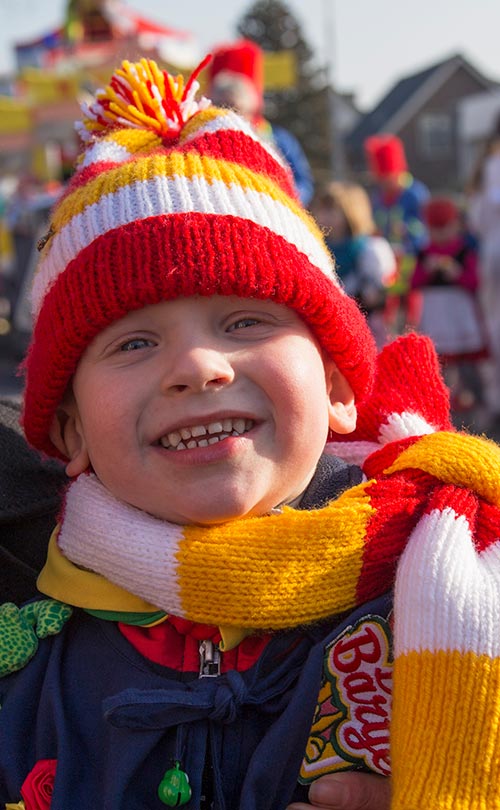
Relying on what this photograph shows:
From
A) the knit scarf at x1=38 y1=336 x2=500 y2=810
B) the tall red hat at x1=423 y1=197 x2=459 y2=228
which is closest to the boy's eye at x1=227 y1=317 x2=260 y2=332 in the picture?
the knit scarf at x1=38 y1=336 x2=500 y2=810

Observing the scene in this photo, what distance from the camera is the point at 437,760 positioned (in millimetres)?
1128

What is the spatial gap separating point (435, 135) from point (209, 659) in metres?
44.0

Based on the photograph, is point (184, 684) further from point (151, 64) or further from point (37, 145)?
point (37, 145)

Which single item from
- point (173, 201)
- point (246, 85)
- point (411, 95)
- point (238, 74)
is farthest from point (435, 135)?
point (173, 201)

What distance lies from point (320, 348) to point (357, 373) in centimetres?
8

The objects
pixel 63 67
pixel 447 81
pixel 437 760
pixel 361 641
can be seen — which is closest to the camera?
pixel 437 760

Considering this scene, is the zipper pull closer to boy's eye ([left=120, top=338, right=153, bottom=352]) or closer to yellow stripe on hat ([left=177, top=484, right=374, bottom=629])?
yellow stripe on hat ([left=177, top=484, right=374, bottom=629])

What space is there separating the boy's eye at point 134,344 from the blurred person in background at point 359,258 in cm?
405

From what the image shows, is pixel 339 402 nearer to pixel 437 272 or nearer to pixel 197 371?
pixel 197 371

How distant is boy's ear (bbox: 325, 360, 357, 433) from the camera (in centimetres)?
155

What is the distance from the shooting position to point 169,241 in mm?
1389

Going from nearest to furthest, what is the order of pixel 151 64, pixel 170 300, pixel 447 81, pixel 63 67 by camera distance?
pixel 170 300
pixel 151 64
pixel 63 67
pixel 447 81

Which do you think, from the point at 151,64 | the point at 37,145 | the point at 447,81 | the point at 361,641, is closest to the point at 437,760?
the point at 361,641

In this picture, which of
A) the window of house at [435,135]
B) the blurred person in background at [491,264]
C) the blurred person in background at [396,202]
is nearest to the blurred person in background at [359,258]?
the blurred person in background at [491,264]
